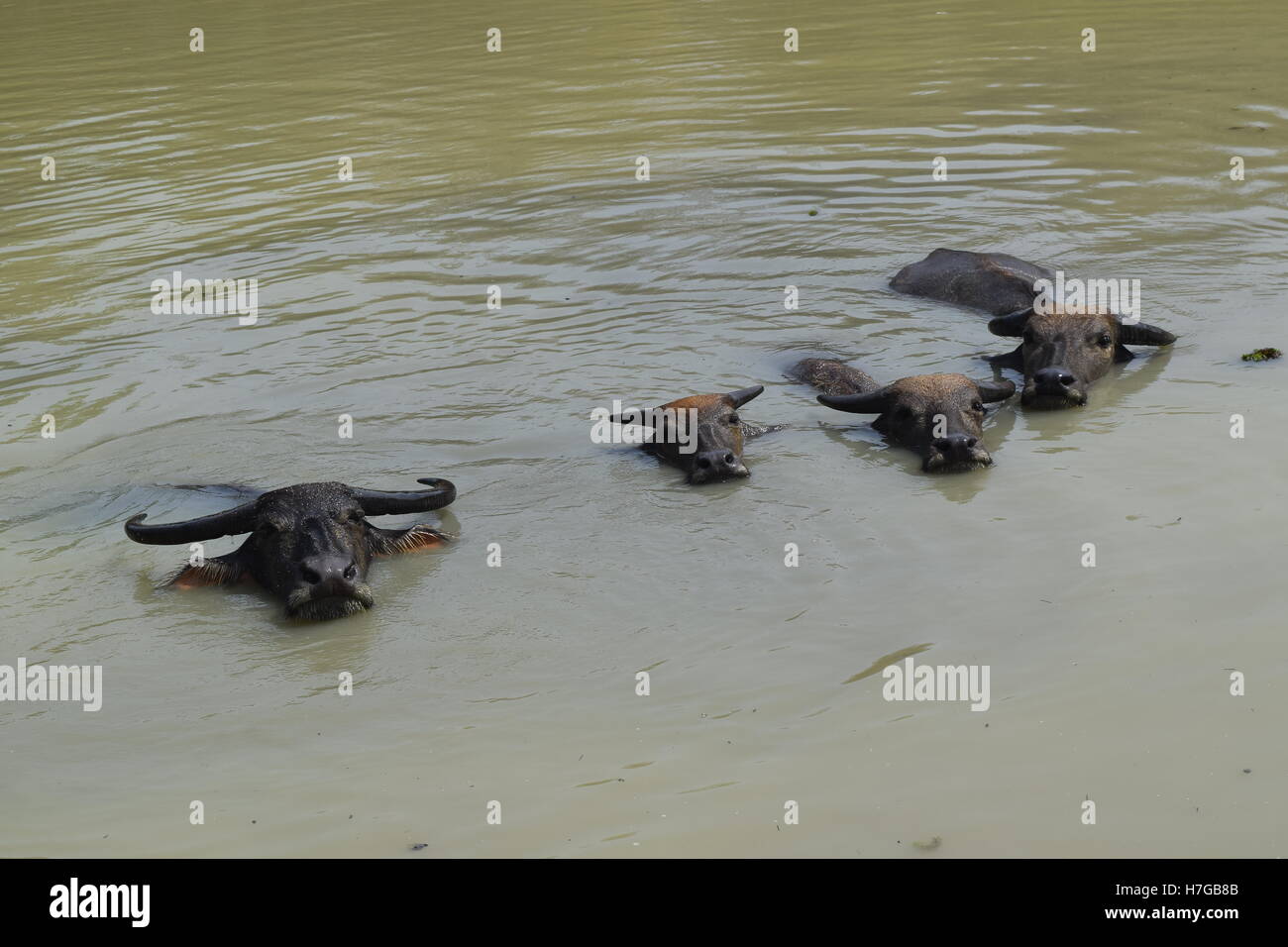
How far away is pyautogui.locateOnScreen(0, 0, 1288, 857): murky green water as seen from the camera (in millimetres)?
5199

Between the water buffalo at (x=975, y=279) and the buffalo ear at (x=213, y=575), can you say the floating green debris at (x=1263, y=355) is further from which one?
the buffalo ear at (x=213, y=575)

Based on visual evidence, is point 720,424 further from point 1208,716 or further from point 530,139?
point 530,139

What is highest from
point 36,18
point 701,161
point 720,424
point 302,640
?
point 36,18

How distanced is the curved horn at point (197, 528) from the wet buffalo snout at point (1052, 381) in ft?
15.4

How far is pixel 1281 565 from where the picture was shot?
6.42 m

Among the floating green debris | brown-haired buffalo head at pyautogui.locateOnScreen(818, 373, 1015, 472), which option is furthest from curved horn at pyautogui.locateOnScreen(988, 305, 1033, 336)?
the floating green debris

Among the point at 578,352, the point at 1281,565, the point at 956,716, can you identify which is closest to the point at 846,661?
the point at 956,716

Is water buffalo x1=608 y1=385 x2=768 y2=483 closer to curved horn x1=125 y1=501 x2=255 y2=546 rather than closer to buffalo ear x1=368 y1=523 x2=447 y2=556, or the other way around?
buffalo ear x1=368 y1=523 x2=447 y2=556

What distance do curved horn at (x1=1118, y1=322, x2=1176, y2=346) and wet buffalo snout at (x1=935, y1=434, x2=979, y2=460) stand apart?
227 cm

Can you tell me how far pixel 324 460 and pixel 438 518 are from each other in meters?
1.22

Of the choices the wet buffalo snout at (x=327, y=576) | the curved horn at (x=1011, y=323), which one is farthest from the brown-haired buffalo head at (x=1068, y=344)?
the wet buffalo snout at (x=327, y=576)

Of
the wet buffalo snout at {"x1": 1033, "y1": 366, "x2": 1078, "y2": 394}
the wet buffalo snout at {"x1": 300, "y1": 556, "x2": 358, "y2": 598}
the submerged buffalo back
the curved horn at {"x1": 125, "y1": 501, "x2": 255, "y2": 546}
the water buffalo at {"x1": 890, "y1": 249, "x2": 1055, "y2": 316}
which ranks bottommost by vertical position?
the wet buffalo snout at {"x1": 300, "y1": 556, "x2": 358, "y2": 598}

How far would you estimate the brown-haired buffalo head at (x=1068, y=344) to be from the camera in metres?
9.02

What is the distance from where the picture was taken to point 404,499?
24.6ft
